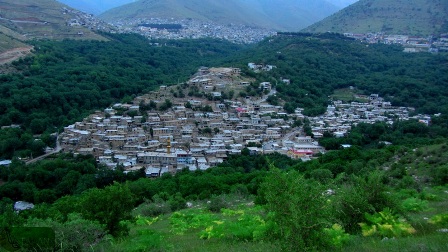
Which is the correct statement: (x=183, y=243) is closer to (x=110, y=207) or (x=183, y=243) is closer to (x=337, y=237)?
(x=110, y=207)

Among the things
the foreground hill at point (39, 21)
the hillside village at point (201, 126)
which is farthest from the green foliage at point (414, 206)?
the foreground hill at point (39, 21)

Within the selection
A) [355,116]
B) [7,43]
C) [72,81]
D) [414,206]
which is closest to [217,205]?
[414,206]

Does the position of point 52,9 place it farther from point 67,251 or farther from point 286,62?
point 67,251

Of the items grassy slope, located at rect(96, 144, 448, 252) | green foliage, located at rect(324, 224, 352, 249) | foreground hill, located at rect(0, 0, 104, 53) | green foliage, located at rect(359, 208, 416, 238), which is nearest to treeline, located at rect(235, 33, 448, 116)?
grassy slope, located at rect(96, 144, 448, 252)

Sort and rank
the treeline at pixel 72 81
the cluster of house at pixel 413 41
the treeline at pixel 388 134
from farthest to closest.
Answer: the cluster of house at pixel 413 41 < the treeline at pixel 72 81 < the treeline at pixel 388 134

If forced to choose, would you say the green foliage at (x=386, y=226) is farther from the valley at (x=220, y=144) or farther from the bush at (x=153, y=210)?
the bush at (x=153, y=210)

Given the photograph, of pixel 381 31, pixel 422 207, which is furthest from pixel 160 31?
pixel 422 207
